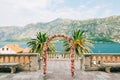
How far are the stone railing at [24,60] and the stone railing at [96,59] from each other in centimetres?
334

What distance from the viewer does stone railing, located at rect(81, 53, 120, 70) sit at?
1411cm

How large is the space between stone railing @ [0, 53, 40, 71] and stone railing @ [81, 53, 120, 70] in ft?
11.0

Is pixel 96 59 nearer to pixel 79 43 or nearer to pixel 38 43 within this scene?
pixel 79 43

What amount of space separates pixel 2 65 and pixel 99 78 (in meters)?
5.96

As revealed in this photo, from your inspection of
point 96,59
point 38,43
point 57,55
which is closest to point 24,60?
point 96,59

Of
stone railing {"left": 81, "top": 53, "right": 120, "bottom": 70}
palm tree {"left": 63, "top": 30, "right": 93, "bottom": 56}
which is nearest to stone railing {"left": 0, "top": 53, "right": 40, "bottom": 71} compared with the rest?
stone railing {"left": 81, "top": 53, "right": 120, "bottom": 70}

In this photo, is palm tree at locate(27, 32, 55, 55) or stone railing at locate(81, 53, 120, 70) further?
palm tree at locate(27, 32, 55, 55)

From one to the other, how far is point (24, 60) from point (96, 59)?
4.94 m

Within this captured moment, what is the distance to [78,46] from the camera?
3441 centimetres

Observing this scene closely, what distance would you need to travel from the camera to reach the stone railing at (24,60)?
45.3 ft

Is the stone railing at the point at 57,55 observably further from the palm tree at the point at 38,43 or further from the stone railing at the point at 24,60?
the palm tree at the point at 38,43

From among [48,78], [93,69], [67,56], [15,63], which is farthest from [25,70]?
[67,56]

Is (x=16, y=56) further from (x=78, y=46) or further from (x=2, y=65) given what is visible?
(x=78, y=46)

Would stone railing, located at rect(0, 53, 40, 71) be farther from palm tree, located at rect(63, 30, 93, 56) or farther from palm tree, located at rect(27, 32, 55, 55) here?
Result: palm tree, located at rect(27, 32, 55, 55)
